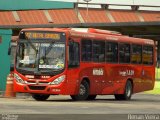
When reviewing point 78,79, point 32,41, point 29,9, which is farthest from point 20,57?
point 29,9

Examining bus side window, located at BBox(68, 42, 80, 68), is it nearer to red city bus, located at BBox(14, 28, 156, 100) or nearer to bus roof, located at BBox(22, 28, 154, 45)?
red city bus, located at BBox(14, 28, 156, 100)

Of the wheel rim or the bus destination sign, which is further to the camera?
the wheel rim

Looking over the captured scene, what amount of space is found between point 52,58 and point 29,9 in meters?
59.7

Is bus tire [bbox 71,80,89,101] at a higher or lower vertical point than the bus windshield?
lower

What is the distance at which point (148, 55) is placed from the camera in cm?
2991

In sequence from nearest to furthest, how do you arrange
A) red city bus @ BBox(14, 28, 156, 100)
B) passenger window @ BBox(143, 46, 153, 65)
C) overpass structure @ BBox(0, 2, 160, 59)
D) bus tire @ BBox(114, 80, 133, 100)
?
red city bus @ BBox(14, 28, 156, 100)
bus tire @ BBox(114, 80, 133, 100)
passenger window @ BBox(143, 46, 153, 65)
overpass structure @ BBox(0, 2, 160, 59)

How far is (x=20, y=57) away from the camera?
24.6m

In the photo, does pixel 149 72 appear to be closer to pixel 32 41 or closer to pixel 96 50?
pixel 96 50

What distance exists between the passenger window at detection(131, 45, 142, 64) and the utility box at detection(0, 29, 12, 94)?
5495 mm

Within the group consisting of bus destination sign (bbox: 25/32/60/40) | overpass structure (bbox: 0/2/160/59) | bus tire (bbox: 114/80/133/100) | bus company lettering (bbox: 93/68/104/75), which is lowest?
bus tire (bbox: 114/80/133/100)

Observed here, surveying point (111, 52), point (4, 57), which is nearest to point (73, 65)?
point (111, 52)

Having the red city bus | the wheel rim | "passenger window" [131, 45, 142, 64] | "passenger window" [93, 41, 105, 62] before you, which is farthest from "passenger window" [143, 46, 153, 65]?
the wheel rim

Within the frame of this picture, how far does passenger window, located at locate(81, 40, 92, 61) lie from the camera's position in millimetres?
25002

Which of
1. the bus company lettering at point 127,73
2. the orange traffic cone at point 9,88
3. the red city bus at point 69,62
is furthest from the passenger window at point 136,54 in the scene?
the orange traffic cone at point 9,88
